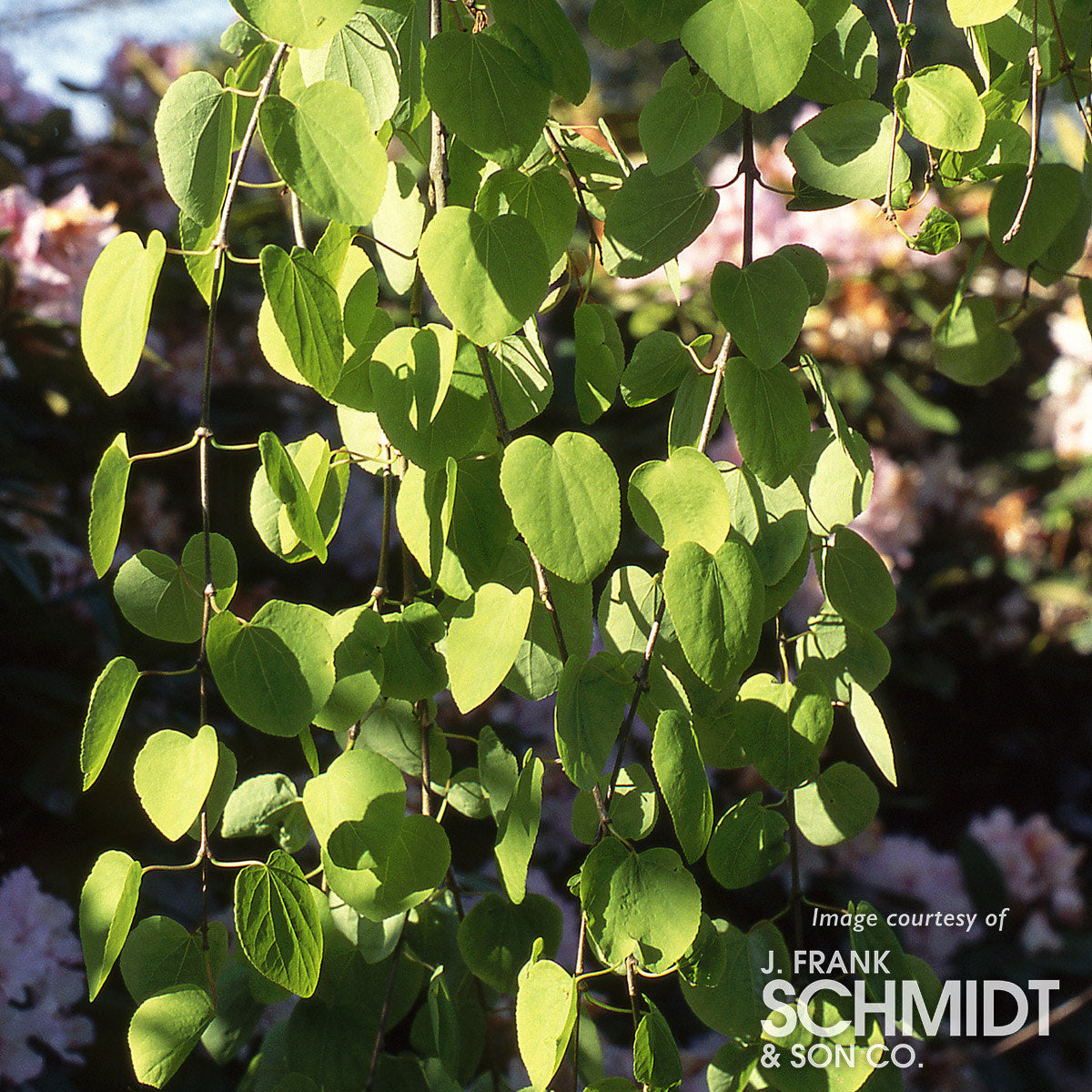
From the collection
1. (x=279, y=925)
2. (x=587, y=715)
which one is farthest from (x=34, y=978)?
(x=587, y=715)

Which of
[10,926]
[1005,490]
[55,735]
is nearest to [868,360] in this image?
[1005,490]

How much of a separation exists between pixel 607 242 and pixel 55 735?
0.97 metres

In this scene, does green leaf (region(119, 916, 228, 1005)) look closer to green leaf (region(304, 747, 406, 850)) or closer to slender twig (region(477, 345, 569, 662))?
green leaf (region(304, 747, 406, 850))

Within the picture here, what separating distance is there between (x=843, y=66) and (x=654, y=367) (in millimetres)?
167

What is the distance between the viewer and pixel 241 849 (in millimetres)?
1213

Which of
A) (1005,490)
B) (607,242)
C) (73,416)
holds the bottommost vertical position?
(1005,490)

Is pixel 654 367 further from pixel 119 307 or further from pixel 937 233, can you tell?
pixel 119 307

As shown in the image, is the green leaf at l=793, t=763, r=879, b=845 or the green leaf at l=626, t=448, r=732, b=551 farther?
the green leaf at l=793, t=763, r=879, b=845

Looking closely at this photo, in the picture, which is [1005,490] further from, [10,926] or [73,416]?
[10,926]

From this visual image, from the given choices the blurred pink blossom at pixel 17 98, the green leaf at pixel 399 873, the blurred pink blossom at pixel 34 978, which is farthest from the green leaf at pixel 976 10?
the blurred pink blossom at pixel 17 98

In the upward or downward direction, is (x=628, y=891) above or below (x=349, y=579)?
above

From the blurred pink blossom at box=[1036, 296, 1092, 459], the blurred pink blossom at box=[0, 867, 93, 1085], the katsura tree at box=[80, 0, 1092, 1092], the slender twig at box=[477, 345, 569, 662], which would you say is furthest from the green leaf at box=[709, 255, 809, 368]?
the blurred pink blossom at box=[1036, 296, 1092, 459]

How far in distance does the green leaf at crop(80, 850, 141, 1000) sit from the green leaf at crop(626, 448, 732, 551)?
0.26 meters

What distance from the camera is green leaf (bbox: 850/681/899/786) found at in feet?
1.60
